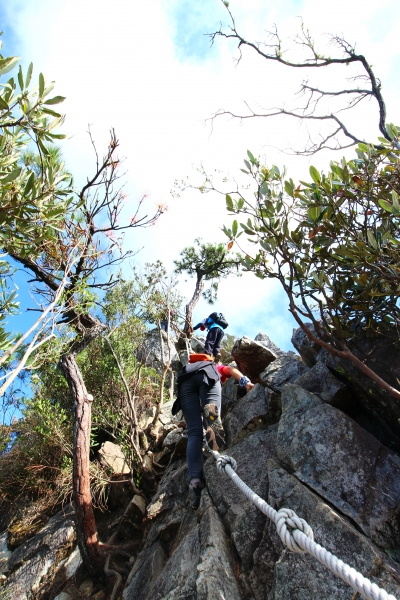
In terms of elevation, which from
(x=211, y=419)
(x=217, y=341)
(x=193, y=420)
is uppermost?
(x=217, y=341)

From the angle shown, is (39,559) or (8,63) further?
(39,559)

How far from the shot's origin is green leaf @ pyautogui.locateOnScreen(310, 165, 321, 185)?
3.80 m

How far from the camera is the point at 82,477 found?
5.47m

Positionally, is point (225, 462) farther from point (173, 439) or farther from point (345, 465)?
point (173, 439)

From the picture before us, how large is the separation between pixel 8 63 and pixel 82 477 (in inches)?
207

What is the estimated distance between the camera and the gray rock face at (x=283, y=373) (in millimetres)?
5656

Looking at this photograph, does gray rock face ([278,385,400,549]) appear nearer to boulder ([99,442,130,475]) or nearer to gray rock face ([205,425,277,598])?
gray rock face ([205,425,277,598])

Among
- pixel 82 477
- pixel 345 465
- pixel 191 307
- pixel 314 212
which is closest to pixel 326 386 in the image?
pixel 345 465

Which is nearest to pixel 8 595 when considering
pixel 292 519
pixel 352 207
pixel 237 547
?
pixel 237 547

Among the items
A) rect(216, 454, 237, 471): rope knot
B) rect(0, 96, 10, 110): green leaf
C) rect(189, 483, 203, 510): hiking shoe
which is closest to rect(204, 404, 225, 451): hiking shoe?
rect(189, 483, 203, 510): hiking shoe

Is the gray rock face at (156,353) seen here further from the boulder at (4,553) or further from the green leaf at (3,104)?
the green leaf at (3,104)

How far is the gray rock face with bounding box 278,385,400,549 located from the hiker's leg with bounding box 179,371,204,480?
115 cm

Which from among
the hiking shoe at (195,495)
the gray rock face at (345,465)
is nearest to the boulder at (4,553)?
the hiking shoe at (195,495)

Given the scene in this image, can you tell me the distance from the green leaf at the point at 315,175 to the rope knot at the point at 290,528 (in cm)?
308
